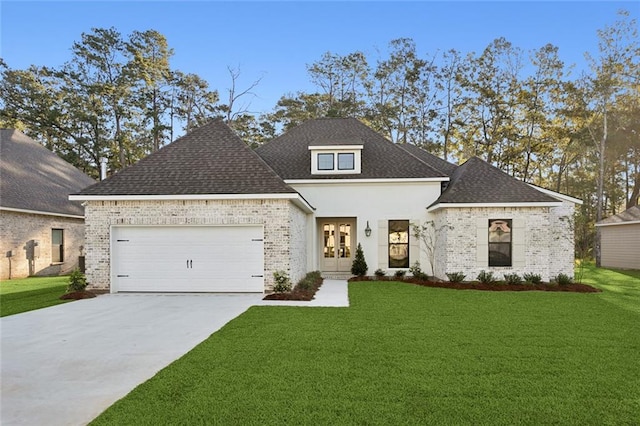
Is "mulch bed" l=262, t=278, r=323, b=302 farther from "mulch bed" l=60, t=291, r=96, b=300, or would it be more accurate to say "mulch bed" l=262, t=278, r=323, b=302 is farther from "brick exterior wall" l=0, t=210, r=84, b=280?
"brick exterior wall" l=0, t=210, r=84, b=280

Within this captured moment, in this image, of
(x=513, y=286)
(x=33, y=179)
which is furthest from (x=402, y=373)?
(x=33, y=179)

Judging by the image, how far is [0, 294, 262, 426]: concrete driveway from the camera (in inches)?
156

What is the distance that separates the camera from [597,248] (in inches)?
915

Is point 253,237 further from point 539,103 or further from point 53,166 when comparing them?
point 539,103

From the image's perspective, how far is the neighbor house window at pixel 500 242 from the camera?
44.7ft

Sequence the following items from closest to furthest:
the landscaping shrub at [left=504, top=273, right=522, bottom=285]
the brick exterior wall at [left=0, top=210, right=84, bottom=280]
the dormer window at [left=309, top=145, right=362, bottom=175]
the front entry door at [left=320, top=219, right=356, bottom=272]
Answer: the landscaping shrub at [left=504, top=273, right=522, bottom=285] < the brick exterior wall at [left=0, top=210, right=84, bottom=280] < the dormer window at [left=309, top=145, right=362, bottom=175] < the front entry door at [left=320, top=219, right=356, bottom=272]

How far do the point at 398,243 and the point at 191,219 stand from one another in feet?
27.2

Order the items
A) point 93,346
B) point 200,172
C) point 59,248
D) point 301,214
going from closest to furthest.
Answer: point 93,346 → point 200,172 → point 301,214 → point 59,248

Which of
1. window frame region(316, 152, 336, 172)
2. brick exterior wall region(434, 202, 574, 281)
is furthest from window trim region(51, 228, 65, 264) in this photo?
brick exterior wall region(434, 202, 574, 281)

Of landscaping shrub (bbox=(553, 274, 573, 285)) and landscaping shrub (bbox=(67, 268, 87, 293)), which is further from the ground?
landscaping shrub (bbox=(67, 268, 87, 293))

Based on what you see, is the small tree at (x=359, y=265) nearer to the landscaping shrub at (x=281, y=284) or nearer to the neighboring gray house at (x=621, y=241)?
the landscaping shrub at (x=281, y=284)

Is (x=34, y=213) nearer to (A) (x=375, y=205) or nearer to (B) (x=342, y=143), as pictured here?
(B) (x=342, y=143)

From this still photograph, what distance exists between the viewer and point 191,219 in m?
11.3

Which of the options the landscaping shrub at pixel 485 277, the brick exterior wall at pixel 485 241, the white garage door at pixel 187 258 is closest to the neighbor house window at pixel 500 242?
the brick exterior wall at pixel 485 241
